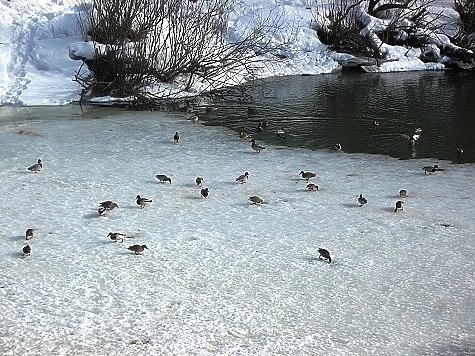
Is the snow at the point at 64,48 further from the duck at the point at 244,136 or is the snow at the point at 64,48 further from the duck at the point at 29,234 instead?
the duck at the point at 29,234

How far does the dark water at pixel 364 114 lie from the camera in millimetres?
11430

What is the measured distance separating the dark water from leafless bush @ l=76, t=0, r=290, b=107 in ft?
5.24

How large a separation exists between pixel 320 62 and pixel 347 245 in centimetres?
1645

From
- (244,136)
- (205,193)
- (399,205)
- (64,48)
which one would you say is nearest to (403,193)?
(399,205)

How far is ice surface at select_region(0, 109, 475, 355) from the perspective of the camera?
5.27m

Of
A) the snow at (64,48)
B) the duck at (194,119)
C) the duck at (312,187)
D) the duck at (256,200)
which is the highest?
the snow at (64,48)

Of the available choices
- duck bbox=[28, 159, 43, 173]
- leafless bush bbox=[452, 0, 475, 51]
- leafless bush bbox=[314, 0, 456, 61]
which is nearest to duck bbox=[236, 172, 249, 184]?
duck bbox=[28, 159, 43, 173]

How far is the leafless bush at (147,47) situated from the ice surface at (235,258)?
5979mm

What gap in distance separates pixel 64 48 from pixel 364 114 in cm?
831

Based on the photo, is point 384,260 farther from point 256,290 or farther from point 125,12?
point 125,12

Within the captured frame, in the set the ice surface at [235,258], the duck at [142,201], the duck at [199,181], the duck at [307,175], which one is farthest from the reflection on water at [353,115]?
the duck at [142,201]

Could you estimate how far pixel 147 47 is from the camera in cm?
1641

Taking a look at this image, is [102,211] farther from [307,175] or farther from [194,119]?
[194,119]

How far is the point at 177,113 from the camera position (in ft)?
46.9
